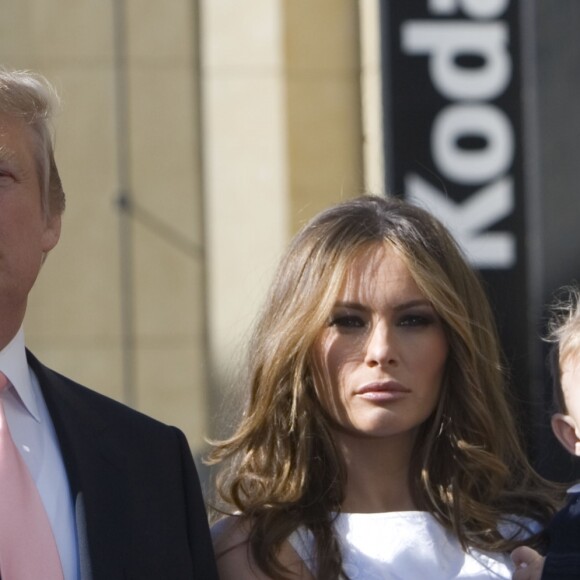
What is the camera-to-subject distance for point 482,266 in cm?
667

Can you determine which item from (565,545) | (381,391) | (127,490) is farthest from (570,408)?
(127,490)

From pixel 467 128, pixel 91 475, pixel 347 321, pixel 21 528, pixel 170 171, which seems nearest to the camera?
pixel 21 528

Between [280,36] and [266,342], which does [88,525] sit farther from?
[280,36]

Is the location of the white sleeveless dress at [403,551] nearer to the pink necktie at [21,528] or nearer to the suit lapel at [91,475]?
the suit lapel at [91,475]

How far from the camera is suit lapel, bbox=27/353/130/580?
102 inches

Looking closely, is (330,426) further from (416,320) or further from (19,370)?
(19,370)

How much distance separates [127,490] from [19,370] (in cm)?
32

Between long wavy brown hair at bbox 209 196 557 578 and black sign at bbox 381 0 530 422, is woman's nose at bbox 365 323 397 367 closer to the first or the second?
long wavy brown hair at bbox 209 196 557 578

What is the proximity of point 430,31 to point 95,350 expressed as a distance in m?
3.95

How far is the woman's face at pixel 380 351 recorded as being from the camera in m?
3.13

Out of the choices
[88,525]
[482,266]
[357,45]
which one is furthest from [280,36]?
[88,525]

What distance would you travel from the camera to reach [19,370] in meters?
2.74

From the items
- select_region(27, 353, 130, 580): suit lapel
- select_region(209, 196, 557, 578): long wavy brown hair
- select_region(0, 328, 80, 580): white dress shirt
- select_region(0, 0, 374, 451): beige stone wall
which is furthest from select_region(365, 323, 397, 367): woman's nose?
select_region(0, 0, 374, 451): beige stone wall

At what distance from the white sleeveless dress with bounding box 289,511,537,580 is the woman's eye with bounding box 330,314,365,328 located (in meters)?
0.44
